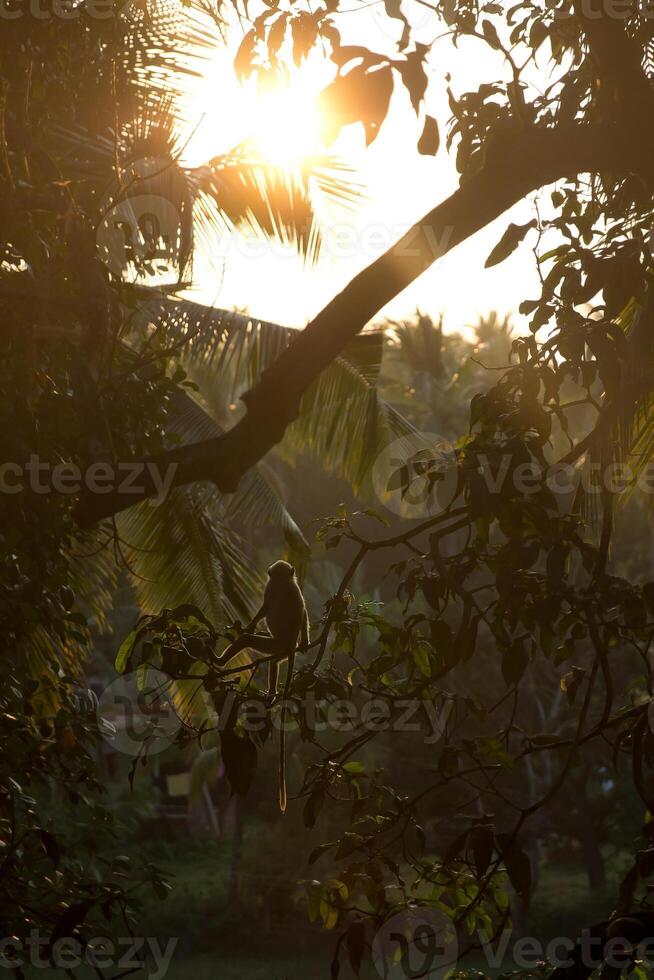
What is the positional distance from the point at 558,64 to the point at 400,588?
189 centimetres

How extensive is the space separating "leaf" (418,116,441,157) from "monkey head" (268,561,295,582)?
250 centimetres

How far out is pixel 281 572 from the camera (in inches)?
184

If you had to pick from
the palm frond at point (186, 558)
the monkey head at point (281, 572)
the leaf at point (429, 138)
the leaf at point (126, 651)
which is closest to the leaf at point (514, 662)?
the leaf at point (126, 651)

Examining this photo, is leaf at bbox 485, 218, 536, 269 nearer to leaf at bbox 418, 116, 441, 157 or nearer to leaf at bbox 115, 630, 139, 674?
leaf at bbox 418, 116, 441, 157

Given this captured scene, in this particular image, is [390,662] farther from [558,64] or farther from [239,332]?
[239,332]

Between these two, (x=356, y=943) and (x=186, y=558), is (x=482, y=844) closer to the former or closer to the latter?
(x=356, y=943)

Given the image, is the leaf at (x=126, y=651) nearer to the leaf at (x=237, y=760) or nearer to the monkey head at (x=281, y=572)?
the leaf at (x=237, y=760)

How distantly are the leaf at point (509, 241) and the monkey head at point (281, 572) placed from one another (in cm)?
180

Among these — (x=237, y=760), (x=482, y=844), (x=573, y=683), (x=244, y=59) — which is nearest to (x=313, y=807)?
(x=237, y=760)

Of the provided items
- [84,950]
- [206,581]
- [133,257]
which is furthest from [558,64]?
[206,581]

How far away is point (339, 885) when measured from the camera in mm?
2783

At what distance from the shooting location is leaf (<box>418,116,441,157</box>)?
1.86 meters

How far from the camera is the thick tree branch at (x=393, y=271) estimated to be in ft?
9.59

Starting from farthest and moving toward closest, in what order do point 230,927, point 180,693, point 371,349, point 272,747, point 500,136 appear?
point 230,927 → point 272,747 → point 371,349 → point 180,693 → point 500,136
